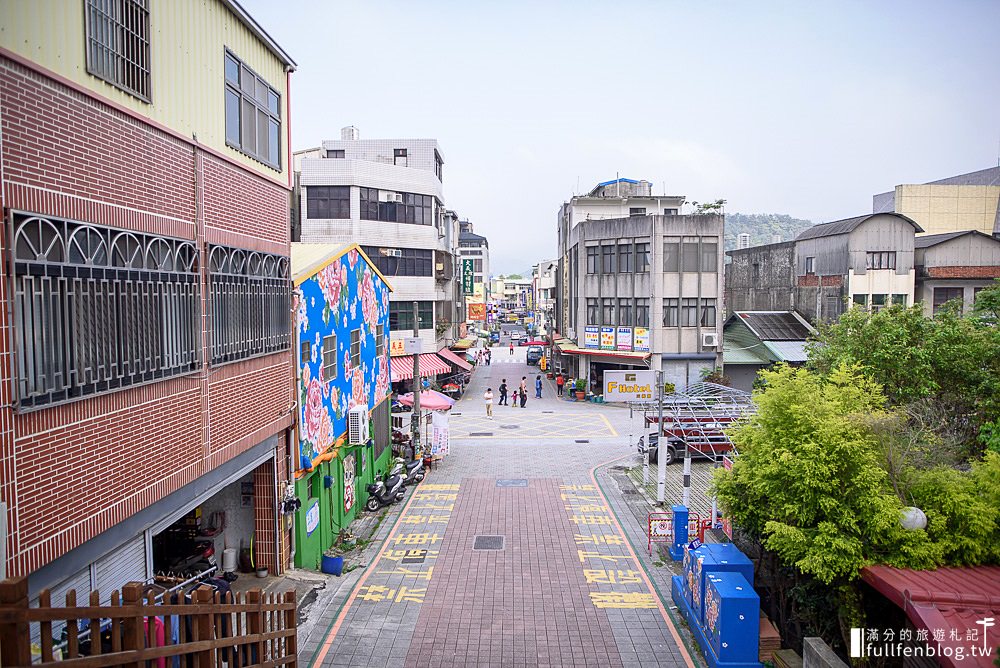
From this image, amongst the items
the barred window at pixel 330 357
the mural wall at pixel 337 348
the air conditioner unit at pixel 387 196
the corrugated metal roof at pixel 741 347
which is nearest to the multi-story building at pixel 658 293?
the corrugated metal roof at pixel 741 347

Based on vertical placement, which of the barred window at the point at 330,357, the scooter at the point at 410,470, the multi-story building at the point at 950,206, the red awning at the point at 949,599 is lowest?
the scooter at the point at 410,470

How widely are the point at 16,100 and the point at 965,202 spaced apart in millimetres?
58253

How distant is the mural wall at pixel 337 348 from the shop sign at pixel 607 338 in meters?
20.4

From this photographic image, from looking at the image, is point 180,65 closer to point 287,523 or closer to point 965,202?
point 287,523

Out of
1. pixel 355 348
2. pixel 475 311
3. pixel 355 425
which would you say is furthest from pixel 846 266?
pixel 475 311

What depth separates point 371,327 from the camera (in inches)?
757

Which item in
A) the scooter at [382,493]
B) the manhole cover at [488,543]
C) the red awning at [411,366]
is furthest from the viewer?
the red awning at [411,366]

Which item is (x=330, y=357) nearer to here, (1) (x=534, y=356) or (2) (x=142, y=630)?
(2) (x=142, y=630)

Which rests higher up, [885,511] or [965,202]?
[965,202]

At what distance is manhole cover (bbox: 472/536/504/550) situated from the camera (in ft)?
49.9

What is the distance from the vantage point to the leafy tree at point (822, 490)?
29.8 feet

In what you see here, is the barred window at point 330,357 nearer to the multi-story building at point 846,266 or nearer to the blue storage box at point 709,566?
the blue storage box at point 709,566

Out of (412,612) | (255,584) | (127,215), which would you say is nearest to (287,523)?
(255,584)

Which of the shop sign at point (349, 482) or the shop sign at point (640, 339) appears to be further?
the shop sign at point (640, 339)
